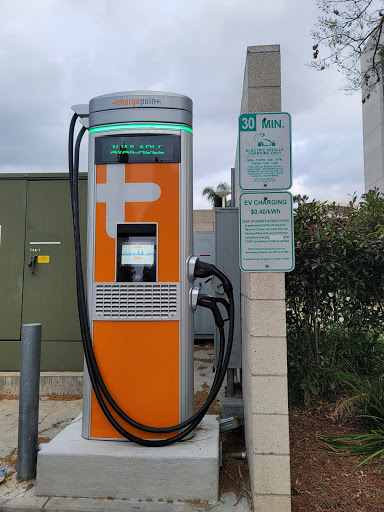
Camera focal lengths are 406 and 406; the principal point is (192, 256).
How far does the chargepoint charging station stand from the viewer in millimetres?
2590

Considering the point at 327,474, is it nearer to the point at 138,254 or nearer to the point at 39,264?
the point at 138,254

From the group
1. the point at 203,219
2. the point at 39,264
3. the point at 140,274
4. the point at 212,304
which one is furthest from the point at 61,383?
the point at 203,219

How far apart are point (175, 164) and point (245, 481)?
2079 millimetres

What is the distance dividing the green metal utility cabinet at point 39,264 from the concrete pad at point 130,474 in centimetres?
189

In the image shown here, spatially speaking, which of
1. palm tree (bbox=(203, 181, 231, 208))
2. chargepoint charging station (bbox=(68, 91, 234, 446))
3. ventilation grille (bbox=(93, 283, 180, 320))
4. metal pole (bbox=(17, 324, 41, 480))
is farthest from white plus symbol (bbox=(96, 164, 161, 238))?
palm tree (bbox=(203, 181, 231, 208))

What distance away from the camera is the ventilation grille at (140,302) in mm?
2611

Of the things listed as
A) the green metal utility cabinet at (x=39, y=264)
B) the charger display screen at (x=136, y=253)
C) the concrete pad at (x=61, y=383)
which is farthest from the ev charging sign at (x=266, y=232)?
the concrete pad at (x=61, y=383)

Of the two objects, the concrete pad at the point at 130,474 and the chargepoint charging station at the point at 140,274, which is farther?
the chargepoint charging station at the point at 140,274

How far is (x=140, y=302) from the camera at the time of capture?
8.61 feet

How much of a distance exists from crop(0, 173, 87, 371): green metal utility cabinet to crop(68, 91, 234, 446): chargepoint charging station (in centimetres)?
166

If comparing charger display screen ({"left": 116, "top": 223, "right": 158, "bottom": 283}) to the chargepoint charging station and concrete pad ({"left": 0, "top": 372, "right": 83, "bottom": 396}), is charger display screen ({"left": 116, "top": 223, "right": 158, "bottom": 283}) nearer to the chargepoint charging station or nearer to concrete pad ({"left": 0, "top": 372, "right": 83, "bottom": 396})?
the chargepoint charging station

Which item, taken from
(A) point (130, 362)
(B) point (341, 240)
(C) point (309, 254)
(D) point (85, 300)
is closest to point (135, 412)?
(A) point (130, 362)

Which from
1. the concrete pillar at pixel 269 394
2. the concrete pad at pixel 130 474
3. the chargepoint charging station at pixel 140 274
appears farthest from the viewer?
the chargepoint charging station at pixel 140 274

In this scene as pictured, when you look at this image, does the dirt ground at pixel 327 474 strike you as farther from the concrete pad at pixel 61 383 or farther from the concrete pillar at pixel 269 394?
the concrete pad at pixel 61 383
